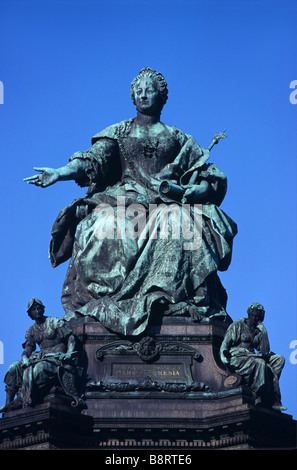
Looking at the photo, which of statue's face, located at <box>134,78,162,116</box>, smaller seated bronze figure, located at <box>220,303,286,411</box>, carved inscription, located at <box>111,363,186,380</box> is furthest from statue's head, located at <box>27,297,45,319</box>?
statue's face, located at <box>134,78,162,116</box>

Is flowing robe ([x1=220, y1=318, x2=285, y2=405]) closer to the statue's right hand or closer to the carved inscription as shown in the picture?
the carved inscription

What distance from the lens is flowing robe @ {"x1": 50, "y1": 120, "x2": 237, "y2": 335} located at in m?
33.8

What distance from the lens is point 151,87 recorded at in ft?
121

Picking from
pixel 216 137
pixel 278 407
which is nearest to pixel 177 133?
pixel 216 137

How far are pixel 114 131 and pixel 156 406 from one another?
8.31 meters

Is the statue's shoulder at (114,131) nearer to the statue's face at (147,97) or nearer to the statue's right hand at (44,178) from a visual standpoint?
the statue's face at (147,97)

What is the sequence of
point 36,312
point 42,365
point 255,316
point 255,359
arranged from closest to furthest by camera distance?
point 42,365 → point 255,359 → point 255,316 → point 36,312

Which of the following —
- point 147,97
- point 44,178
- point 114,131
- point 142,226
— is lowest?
point 142,226

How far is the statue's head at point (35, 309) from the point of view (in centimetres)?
3338

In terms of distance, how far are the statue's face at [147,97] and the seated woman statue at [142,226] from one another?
0.03 m

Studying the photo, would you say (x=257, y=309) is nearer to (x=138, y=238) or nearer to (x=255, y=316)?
(x=255, y=316)

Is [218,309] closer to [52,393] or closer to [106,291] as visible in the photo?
[106,291]

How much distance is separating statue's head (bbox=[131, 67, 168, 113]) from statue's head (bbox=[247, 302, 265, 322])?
21.8ft
